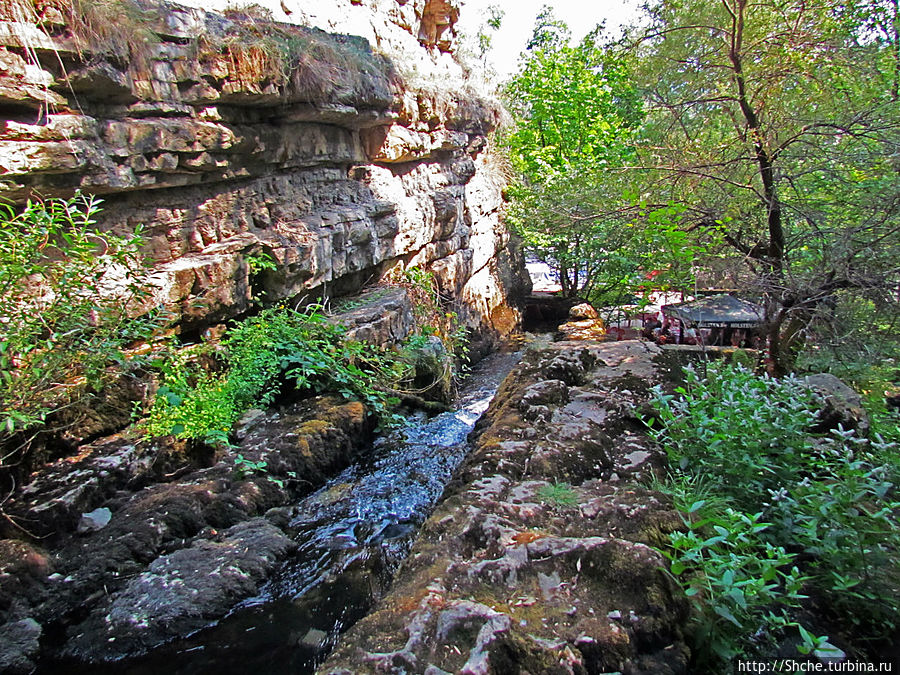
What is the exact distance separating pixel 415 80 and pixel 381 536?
8.35 meters

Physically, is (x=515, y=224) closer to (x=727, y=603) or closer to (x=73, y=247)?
(x=73, y=247)

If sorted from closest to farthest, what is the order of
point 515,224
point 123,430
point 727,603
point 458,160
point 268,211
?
point 727,603 → point 123,430 → point 268,211 → point 458,160 → point 515,224

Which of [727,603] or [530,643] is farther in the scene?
[727,603]

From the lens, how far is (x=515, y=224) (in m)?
13.0

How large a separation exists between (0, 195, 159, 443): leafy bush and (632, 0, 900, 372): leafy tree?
14.9ft

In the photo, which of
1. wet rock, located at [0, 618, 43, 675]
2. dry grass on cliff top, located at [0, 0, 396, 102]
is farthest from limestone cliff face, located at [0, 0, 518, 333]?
A: wet rock, located at [0, 618, 43, 675]

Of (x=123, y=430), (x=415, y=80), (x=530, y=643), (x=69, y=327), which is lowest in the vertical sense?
(x=123, y=430)

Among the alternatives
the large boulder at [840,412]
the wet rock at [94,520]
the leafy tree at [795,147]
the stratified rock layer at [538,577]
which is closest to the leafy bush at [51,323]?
the wet rock at [94,520]

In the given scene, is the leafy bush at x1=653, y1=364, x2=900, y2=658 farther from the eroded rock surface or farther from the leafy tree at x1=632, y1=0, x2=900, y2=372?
the eroded rock surface

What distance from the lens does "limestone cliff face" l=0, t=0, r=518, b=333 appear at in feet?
13.4

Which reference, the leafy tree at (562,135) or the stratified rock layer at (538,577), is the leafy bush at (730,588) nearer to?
the stratified rock layer at (538,577)

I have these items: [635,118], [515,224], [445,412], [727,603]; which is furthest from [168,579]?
[635,118]

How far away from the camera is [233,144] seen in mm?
5590

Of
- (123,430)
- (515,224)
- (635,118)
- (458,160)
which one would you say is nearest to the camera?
(123,430)
